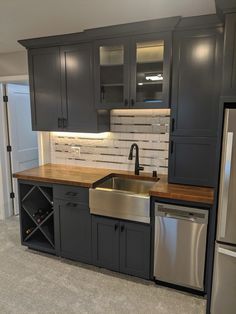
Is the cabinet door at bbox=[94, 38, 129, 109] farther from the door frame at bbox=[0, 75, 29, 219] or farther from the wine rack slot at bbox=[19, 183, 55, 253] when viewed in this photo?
the door frame at bbox=[0, 75, 29, 219]

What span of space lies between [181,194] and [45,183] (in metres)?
1.51

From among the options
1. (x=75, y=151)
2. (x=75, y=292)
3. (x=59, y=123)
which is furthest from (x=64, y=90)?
(x=75, y=292)

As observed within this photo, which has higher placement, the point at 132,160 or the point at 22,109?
the point at 22,109

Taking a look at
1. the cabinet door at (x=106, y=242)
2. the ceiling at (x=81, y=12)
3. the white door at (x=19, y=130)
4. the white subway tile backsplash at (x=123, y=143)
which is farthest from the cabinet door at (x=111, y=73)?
the white door at (x=19, y=130)

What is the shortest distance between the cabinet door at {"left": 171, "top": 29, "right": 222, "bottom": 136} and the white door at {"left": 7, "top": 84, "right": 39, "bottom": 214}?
2.68 metres

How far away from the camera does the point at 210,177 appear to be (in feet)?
7.62

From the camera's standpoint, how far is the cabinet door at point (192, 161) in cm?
230

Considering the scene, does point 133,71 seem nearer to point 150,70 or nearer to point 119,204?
point 150,70

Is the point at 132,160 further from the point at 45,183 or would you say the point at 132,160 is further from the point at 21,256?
the point at 21,256

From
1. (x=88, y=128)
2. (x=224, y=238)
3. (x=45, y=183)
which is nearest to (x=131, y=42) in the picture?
(x=88, y=128)

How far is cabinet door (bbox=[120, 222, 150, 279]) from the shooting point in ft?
7.77

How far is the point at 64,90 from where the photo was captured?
2.87 m

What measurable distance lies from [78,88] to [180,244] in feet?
6.38

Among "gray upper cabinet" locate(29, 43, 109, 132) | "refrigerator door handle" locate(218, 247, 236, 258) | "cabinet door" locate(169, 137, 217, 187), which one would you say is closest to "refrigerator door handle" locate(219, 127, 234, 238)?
"refrigerator door handle" locate(218, 247, 236, 258)
